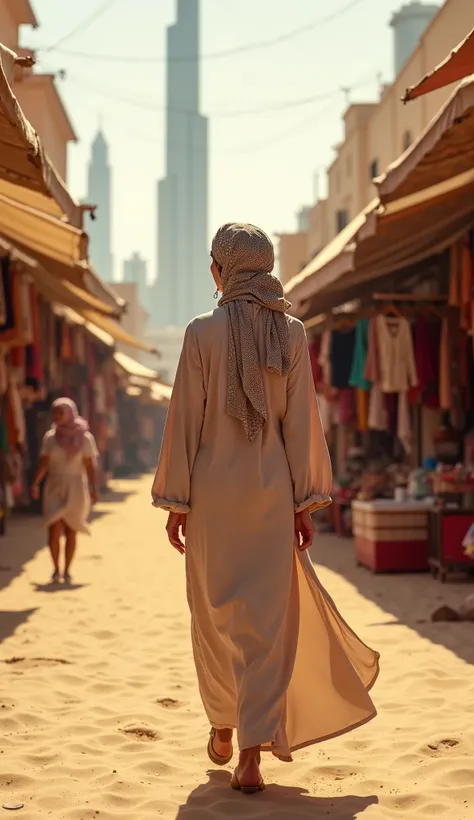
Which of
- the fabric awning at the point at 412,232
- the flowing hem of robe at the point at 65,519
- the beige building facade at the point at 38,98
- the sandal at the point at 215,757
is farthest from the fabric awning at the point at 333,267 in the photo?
the beige building facade at the point at 38,98

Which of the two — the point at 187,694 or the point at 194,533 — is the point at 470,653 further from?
the point at 194,533

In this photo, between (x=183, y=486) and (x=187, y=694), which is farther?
(x=187, y=694)

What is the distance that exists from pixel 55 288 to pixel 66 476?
359 centimetres

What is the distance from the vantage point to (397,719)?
4.88 metres

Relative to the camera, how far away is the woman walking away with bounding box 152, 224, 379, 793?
3.82 metres

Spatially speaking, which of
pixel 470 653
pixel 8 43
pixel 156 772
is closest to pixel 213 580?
pixel 156 772

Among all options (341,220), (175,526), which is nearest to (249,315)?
(175,526)

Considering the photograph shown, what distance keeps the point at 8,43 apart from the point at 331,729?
1632 centimetres

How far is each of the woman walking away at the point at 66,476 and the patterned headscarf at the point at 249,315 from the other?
5.90m

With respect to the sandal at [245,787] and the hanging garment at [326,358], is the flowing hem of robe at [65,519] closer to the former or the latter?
the hanging garment at [326,358]

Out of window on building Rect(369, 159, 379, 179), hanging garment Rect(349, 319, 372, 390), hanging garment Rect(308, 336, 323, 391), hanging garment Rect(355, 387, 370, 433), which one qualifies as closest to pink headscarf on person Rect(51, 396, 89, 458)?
hanging garment Rect(349, 319, 372, 390)

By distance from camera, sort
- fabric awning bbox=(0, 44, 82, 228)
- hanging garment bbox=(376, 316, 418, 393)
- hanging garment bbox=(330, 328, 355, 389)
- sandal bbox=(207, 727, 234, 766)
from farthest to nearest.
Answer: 1. hanging garment bbox=(330, 328, 355, 389)
2. hanging garment bbox=(376, 316, 418, 393)
3. fabric awning bbox=(0, 44, 82, 228)
4. sandal bbox=(207, 727, 234, 766)

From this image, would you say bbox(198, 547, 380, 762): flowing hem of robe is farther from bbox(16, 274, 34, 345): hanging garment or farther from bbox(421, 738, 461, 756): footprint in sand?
bbox(16, 274, 34, 345): hanging garment

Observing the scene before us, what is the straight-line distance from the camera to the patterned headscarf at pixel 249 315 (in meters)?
3.86
